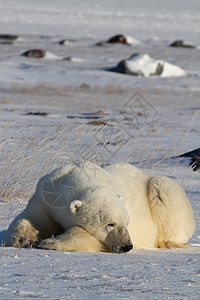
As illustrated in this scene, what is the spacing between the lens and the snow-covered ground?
286 centimetres

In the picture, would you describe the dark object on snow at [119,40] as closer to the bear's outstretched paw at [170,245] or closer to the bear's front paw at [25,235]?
the bear's outstretched paw at [170,245]

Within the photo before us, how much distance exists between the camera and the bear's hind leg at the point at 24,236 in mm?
3809

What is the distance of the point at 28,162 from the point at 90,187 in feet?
8.13

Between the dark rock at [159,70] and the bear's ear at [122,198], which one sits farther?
the dark rock at [159,70]

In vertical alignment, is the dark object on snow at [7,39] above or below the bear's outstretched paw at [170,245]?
below

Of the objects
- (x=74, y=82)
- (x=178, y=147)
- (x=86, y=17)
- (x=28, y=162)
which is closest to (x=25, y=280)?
(x=28, y=162)

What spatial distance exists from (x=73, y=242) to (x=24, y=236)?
1.14 feet

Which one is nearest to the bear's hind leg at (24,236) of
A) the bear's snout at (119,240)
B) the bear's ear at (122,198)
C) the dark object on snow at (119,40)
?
the bear's snout at (119,240)

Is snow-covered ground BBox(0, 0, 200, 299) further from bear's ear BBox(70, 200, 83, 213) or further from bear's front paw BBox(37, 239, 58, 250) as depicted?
bear's ear BBox(70, 200, 83, 213)

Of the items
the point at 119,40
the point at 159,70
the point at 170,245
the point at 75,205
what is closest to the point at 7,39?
the point at 119,40

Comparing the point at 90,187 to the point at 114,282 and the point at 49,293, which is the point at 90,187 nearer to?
the point at 114,282

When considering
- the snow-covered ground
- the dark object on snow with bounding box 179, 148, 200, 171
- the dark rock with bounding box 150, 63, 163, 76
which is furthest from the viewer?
the dark rock with bounding box 150, 63, 163, 76

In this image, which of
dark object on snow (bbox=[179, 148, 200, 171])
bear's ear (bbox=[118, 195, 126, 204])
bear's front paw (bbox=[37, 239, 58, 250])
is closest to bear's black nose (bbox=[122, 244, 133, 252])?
bear's ear (bbox=[118, 195, 126, 204])

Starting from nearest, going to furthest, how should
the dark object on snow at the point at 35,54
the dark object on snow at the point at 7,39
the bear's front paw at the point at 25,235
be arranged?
the bear's front paw at the point at 25,235
the dark object on snow at the point at 35,54
the dark object on snow at the point at 7,39
